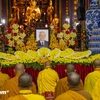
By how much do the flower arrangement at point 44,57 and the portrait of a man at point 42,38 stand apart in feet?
2.68

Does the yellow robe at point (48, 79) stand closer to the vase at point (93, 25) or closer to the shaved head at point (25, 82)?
the vase at point (93, 25)

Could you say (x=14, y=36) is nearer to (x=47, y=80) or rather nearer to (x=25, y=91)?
(x=47, y=80)

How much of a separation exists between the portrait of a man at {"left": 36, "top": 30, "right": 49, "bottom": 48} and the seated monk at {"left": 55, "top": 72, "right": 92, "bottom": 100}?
283 inches

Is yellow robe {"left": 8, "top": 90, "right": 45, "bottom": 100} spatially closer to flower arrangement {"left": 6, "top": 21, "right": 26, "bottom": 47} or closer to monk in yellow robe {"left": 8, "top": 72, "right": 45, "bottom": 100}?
monk in yellow robe {"left": 8, "top": 72, "right": 45, "bottom": 100}

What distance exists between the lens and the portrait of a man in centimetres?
1240

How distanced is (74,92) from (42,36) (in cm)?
747

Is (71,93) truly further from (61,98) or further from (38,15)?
(38,15)

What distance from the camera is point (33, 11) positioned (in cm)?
3077

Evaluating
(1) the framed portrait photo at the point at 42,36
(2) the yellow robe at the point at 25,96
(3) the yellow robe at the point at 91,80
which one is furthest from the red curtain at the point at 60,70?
(2) the yellow robe at the point at 25,96

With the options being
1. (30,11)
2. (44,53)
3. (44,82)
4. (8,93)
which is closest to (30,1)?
A: (30,11)

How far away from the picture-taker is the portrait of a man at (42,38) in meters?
12.4

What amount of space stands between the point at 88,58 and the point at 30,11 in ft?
65.1

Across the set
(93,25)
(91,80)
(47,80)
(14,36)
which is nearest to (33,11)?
(93,25)

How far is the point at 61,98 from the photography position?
496 centimetres
